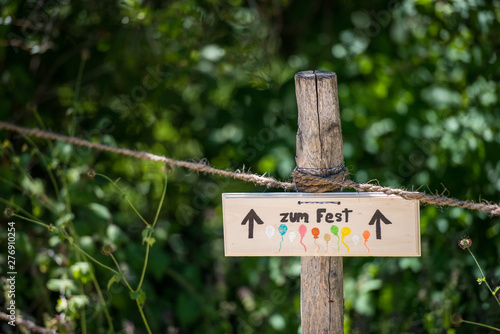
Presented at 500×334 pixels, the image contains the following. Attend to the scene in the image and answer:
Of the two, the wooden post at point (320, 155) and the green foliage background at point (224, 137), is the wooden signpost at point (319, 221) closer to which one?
the wooden post at point (320, 155)

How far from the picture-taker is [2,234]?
2105 millimetres

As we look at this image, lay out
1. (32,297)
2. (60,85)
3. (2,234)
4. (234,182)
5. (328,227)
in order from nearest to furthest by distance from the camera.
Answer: (328,227), (2,234), (32,297), (234,182), (60,85)

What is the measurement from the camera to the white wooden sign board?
1.21m

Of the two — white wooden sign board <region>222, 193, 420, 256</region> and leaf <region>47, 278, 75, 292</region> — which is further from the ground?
white wooden sign board <region>222, 193, 420, 256</region>

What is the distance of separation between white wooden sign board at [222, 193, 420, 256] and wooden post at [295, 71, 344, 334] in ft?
0.35

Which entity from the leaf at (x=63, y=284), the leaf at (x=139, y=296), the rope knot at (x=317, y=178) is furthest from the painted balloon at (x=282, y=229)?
the leaf at (x=63, y=284)

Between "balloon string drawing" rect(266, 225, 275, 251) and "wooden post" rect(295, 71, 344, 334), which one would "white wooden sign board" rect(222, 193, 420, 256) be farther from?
"wooden post" rect(295, 71, 344, 334)

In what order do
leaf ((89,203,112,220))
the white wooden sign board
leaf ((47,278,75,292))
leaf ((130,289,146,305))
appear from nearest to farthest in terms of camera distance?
1. the white wooden sign board
2. leaf ((130,289,146,305))
3. leaf ((47,278,75,292))
4. leaf ((89,203,112,220))

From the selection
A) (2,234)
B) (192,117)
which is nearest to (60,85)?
(192,117)

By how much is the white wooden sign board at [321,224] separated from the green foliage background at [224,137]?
1.98 ft

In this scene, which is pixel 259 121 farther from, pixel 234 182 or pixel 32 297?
pixel 32 297

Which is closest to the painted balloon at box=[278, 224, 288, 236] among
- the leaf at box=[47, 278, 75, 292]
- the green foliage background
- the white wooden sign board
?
the white wooden sign board

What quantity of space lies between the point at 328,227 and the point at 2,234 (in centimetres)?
143


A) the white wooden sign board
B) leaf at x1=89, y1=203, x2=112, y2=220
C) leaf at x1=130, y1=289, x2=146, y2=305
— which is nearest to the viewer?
the white wooden sign board
